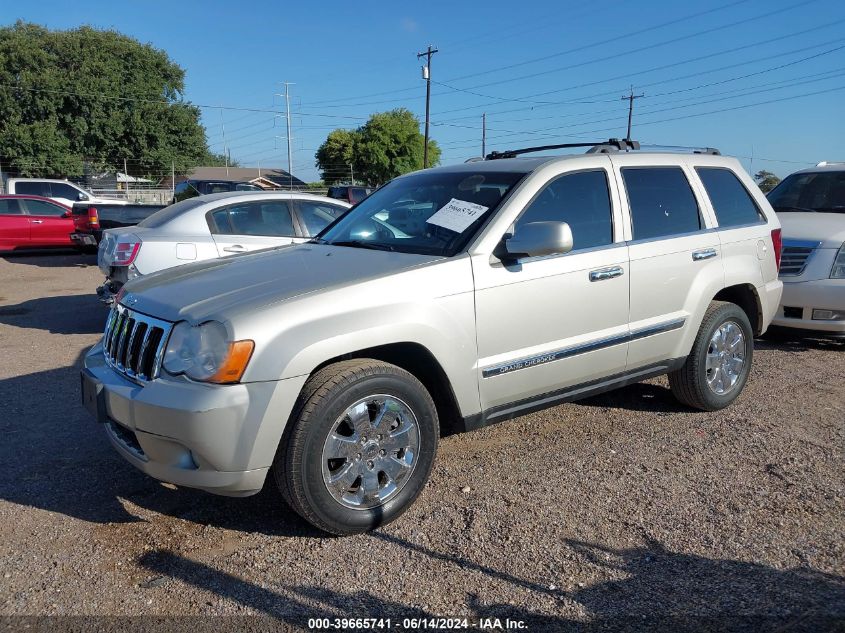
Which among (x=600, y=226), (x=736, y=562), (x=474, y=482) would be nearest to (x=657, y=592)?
(x=736, y=562)

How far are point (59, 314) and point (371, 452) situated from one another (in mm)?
7482

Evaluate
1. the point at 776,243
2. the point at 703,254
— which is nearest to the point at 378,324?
the point at 703,254

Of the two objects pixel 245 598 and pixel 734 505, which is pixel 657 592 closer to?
pixel 734 505

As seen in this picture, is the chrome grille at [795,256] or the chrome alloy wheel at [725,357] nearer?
the chrome alloy wheel at [725,357]

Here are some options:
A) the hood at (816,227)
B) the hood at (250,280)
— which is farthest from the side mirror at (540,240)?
the hood at (816,227)

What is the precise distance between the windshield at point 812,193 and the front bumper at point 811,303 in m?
1.42

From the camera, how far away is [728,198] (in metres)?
5.25

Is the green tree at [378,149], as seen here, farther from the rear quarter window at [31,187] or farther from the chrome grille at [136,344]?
the chrome grille at [136,344]

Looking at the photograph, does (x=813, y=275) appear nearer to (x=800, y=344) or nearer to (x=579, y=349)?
(x=800, y=344)

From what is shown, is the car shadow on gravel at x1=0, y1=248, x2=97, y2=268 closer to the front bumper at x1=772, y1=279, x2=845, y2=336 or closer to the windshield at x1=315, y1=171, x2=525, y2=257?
the windshield at x1=315, y1=171, x2=525, y2=257

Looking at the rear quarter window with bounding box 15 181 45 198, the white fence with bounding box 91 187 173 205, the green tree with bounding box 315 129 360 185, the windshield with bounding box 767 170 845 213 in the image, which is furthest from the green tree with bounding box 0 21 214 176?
the windshield with bounding box 767 170 845 213

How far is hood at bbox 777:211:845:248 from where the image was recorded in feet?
22.6

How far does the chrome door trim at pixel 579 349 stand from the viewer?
3.77 meters

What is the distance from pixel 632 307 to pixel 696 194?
1217mm
